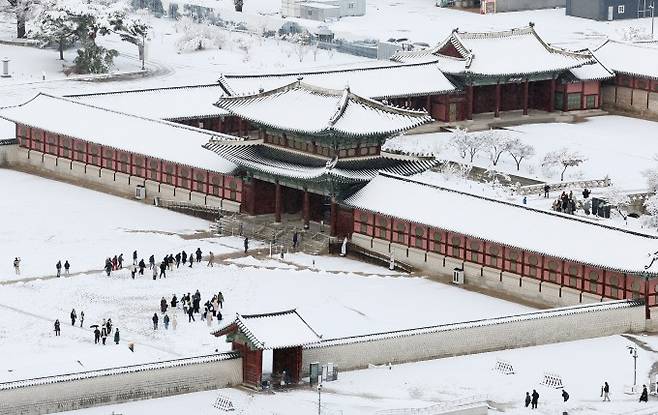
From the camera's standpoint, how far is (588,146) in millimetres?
139375

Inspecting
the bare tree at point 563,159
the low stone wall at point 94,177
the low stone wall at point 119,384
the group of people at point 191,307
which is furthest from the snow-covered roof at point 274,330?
the bare tree at point 563,159

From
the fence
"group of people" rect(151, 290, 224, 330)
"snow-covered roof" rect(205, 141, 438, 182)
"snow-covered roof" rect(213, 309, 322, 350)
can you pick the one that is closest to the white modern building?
the fence

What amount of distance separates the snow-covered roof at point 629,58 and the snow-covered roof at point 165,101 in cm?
3146

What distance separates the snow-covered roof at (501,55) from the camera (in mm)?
→ 147000

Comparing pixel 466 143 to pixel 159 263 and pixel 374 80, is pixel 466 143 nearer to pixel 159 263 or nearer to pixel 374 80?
pixel 374 80

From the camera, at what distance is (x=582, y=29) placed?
190 metres

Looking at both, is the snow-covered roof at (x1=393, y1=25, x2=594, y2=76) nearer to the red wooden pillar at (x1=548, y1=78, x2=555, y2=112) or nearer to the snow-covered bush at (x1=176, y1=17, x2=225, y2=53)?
the red wooden pillar at (x1=548, y1=78, x2=555, y2=112)

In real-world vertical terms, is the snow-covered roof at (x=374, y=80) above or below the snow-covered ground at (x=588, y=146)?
above

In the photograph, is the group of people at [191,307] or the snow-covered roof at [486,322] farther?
the group of people at [191,307]

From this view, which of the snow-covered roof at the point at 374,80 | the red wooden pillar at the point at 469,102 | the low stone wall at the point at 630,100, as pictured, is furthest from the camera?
the low stone wall at the point at 630,100

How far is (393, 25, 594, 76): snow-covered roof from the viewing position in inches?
5787

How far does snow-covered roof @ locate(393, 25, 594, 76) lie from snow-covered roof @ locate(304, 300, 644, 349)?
5137 centimetres

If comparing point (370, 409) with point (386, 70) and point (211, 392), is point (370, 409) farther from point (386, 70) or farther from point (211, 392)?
point (386, 70)

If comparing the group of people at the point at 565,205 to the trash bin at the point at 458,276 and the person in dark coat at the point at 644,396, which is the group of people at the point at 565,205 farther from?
the person in dark coat at the point at 644,396
